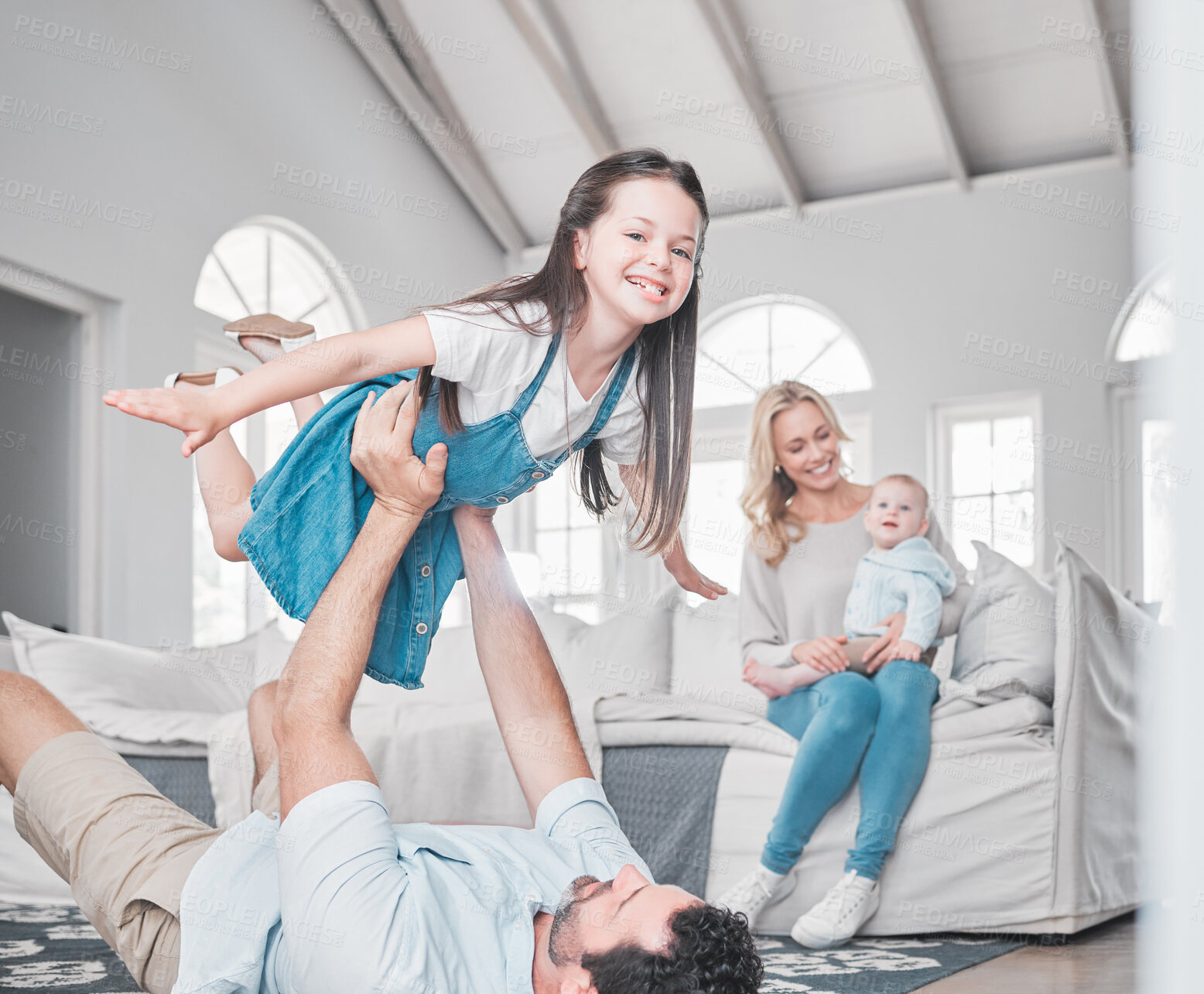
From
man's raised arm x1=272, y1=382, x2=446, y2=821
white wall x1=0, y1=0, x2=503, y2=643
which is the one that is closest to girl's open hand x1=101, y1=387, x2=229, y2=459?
man's raised arm x1=272, y1=382, x2=446, y2=821

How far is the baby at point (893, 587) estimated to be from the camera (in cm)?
234

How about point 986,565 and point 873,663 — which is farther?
point 986,565

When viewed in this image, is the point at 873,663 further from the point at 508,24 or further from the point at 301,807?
the point at 508,24

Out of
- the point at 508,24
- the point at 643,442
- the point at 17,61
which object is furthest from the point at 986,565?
the point at 508,24

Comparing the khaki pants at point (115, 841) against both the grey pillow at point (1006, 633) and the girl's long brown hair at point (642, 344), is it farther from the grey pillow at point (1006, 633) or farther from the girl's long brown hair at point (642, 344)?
the grey pillow at point (1006, 633)

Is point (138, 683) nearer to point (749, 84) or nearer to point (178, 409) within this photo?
point (178, 409)

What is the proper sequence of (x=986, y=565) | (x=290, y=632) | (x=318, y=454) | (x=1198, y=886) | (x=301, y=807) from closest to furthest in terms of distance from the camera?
1. (x=1198, y=886)
2. (x=301, y=807)
3. (x=318, y=454)
4. (x=986, y=565)
5. (x=290, y=632)

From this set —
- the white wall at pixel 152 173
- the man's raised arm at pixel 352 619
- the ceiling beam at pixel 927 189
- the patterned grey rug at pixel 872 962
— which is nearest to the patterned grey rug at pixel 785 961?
the patterned grey rug at pixel 872 962

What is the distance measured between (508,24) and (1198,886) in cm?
540

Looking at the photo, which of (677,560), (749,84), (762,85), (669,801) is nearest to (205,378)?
(677,560)

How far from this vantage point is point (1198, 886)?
382 millimetres

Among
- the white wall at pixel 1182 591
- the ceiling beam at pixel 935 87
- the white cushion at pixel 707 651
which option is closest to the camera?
the white wall at pixel 1182 591

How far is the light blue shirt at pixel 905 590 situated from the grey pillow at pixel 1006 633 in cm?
9

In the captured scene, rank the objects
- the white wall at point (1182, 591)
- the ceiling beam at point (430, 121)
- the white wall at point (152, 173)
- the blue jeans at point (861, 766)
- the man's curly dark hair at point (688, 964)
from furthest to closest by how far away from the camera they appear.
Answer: the ceiling beam at point (430, 121), the white wall at point (152, 173), the blue jeans at point (861, 766), the man's curly dark hair at point (688, 964), the white wall at point (1182, 591)
